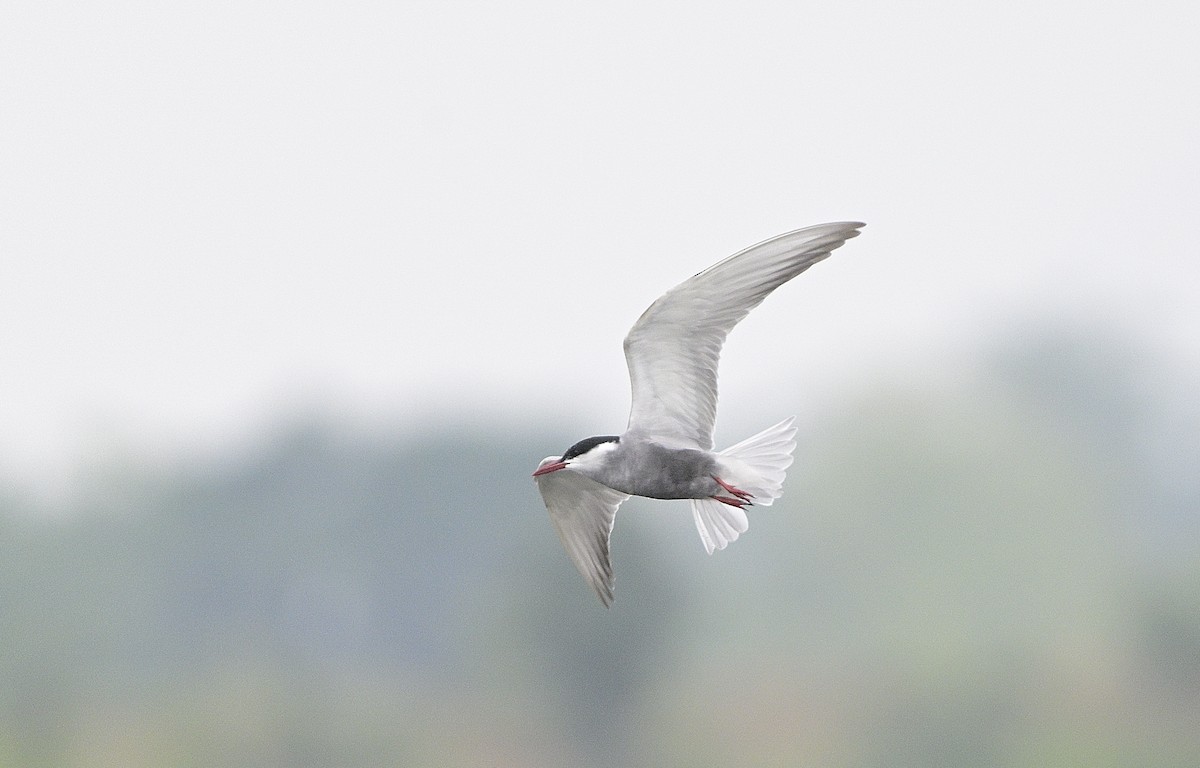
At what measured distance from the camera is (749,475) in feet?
13.1

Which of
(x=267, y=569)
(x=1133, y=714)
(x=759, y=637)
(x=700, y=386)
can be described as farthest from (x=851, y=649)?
(x=700, y=386)

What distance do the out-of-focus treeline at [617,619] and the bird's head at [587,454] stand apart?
19232 millimetres

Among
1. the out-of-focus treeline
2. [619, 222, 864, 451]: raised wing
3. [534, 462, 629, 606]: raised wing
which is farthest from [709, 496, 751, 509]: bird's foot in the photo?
the out-of-focus treeline

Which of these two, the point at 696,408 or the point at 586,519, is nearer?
the point at 696,408

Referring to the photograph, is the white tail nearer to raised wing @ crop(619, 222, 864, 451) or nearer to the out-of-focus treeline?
raised wing @ crop(619, 222, 864, 451)

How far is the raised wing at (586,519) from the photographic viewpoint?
4.58m

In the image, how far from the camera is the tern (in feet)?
12.6

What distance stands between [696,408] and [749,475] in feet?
0.78

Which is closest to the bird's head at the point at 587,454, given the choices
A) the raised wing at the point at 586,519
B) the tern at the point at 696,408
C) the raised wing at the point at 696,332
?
the tern at the point at 696,408

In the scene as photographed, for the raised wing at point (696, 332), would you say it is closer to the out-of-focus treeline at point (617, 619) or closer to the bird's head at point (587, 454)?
the bird's head at point (587, 454)

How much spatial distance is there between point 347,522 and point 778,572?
30.7 ft

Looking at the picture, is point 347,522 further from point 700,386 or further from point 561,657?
point 700,386

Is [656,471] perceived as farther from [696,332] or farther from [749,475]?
[696,332]

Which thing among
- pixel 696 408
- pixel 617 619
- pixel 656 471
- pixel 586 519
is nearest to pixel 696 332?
pixel 696 408
